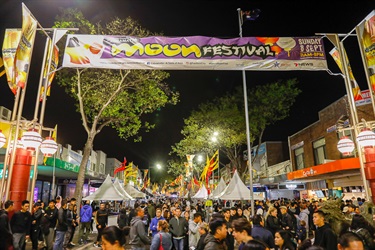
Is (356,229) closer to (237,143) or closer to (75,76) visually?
(75,76)

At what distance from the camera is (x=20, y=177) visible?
31.8 feet

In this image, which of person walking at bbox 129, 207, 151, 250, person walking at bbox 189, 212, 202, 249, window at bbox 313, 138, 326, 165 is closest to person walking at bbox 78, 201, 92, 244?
person walking at bbox 189, 212, 202, 249

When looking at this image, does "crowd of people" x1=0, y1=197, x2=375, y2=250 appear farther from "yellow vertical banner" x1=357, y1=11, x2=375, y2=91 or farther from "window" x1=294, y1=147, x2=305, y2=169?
"window" x1=294, y1=147, x2=305, y2=169

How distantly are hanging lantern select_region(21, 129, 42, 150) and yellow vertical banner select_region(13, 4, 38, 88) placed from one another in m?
1.76

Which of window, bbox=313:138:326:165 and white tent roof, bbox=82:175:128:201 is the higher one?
window, bbox=313:138:326:165

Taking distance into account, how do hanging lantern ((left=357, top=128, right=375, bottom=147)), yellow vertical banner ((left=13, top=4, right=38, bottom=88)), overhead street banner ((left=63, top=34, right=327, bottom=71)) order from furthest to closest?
1. overhead street banner ((left=63, top=34, right=327, bottom=71))
2. yellow vertical banner ((left=13, top=4, right=38, bottom=88))
3. hanging lantern ((left=357, top=128, right=375, bottom=147))

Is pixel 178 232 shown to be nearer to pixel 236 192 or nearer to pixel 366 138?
pixel 366 138

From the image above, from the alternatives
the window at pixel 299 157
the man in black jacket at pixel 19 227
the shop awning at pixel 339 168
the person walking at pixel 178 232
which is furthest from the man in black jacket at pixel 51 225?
the window at pixel 299 157

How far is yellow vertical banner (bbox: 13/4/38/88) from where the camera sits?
9633 millimetres

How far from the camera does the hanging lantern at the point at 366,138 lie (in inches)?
371

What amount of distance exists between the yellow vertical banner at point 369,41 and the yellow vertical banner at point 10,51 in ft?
39.1

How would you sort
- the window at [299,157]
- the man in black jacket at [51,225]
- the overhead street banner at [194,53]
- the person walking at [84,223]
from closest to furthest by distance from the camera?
the overhead street banner at [194,53] < the man in black jacket at [51,225] < the person walking at [84,223] < the window at [299,157]

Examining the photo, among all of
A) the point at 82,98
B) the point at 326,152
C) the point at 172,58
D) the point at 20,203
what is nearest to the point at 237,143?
the point at 326,152

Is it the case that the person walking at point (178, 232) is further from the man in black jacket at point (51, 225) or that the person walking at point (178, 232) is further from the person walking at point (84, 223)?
the person walking at point (84, 223)
